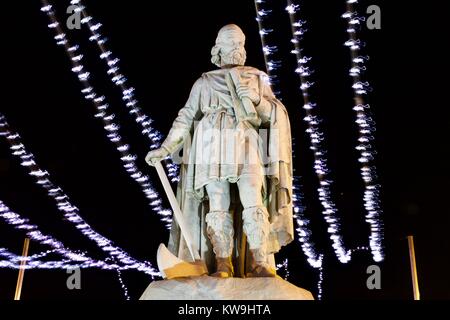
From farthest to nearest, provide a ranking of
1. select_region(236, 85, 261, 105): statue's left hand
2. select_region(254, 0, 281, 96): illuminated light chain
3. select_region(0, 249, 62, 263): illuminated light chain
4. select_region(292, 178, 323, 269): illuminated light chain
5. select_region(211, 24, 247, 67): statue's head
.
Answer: select_region(0, 249, 62, 263): illuminated light chain < select_region(292, 178, 323, 269): illuminated light chain < select_region(254, 0, 281, 96): illuminated light chain < select_region(211, 24, 247, 67): statue's head < select_region(236, 85, 261, 105): statue's left hand

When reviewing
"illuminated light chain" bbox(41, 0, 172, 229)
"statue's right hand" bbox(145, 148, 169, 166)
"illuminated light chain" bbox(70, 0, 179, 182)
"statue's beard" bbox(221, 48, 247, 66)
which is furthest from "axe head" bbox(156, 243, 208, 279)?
"illuminated light chain" bbox(41, 0, 172, 229)

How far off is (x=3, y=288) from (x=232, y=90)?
10.2 metres

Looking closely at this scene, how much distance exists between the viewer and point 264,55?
35.5ft

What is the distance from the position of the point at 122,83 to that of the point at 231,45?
506 centimetres

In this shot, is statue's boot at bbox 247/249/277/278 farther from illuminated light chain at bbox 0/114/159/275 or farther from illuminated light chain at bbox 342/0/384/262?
illuminated light chain at bbox 0/114/159/275

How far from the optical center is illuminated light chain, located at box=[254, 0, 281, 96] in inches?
402

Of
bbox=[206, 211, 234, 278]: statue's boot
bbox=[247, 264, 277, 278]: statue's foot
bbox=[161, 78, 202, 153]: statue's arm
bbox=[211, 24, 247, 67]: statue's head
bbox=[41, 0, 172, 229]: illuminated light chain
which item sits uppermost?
bbox=[41, 0, 172, 229]: illuminated light chain

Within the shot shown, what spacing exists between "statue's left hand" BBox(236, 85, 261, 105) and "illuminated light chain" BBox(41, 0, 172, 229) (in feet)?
16.2

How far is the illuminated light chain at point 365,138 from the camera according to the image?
10.0 metres

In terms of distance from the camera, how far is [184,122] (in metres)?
6.61

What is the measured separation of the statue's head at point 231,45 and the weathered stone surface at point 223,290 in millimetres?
2327

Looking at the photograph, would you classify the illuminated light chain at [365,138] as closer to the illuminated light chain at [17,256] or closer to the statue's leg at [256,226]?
the statue's leg at [256,226]

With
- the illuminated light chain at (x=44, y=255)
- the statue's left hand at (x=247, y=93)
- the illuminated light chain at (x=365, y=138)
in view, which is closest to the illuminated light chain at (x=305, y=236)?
the illuminated light chain at (x=365, y=138)

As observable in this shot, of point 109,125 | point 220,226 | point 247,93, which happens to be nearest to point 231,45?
point 247,93
